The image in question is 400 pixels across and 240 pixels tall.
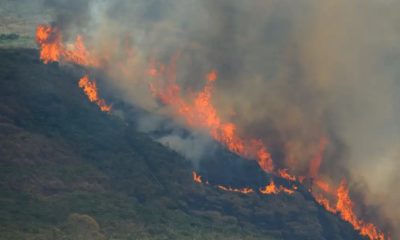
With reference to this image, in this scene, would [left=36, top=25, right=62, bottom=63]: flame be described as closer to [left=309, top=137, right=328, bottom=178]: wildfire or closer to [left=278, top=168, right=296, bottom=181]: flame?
[left=278, top=168, right=296, bottom=181]: flame

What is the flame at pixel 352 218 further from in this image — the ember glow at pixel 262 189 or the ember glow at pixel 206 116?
the ember glow at pixel 262 189

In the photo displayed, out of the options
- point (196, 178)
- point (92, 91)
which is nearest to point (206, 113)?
point (196, 178)

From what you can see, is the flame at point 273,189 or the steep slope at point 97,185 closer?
the steep slope at point 97,185

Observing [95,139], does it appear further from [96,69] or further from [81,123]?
[96,69]

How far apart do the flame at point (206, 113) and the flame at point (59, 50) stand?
516 inches

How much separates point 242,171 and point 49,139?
3393 cm

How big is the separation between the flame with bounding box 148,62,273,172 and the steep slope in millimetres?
6435

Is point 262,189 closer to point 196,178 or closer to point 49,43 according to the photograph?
point 196,178

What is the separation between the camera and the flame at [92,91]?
103m

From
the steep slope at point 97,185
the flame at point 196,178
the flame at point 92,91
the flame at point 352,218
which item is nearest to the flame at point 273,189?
the steep slope at point 97,185

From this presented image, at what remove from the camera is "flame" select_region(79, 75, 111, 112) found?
103 meters

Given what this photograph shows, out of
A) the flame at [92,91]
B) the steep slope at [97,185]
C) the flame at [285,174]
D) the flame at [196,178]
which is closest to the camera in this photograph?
the steep slope at [97,185]

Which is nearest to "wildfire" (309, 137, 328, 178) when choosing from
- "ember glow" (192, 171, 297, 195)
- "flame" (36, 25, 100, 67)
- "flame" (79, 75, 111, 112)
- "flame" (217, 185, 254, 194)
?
"ember glow" (192, 171, 297, 195)

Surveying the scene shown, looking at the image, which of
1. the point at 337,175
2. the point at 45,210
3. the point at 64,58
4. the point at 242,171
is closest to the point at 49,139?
the point at 45,210
